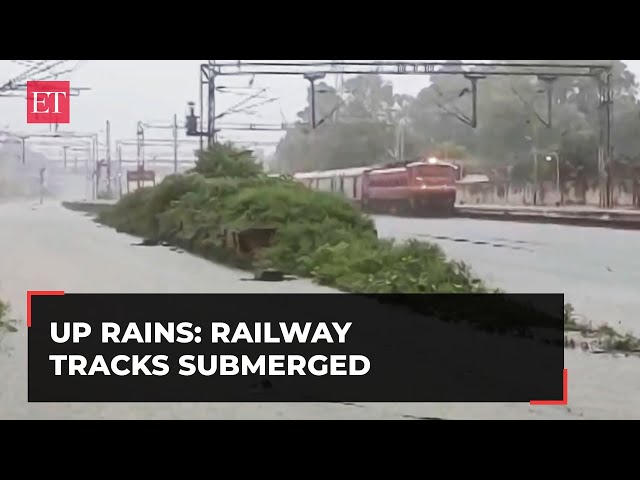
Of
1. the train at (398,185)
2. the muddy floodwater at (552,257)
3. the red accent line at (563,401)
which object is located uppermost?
the train at (398,185)

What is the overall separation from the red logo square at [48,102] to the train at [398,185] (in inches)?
37.5

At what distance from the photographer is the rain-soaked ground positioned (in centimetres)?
349

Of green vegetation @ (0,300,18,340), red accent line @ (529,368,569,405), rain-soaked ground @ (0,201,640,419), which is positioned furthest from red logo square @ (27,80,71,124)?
red accent line @ (529,368,569,405)

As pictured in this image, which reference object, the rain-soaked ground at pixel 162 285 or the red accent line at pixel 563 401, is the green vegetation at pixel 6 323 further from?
the red accent line at pixel 563 401

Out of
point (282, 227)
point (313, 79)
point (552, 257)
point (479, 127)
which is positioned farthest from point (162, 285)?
point (552, 257)

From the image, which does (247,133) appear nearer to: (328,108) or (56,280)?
(328,108)

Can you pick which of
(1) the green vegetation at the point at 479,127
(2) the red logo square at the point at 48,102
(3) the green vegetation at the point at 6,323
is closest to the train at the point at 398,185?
(1) the green vegetation at the point at 479,127

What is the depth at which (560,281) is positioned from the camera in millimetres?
3625

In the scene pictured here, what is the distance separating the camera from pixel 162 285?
142 inches

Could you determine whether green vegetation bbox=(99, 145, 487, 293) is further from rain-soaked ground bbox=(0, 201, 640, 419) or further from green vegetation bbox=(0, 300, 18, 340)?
green vegetation bbox=(0, 300, 18, 340)

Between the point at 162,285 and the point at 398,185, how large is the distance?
1031 millimetres

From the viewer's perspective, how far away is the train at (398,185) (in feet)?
12.2
